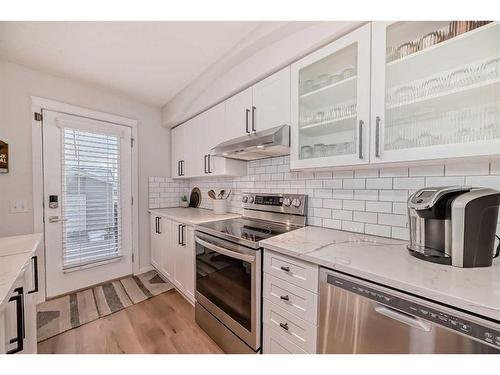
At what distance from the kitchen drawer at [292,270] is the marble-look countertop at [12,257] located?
1090mm

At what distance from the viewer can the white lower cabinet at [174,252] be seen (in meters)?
1.95

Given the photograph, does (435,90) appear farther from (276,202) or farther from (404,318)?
(276,202)

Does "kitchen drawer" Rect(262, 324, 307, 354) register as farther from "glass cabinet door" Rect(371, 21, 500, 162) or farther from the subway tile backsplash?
"glass cabinet door" Rect(371, 21, 500, 162)

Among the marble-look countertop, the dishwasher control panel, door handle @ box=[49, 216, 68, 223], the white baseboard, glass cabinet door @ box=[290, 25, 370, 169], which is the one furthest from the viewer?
the white baseboard

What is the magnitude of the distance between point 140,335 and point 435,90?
2.53m

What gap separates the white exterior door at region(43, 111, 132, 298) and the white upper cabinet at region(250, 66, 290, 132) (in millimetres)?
1887

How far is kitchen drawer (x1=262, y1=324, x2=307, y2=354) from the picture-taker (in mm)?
1114

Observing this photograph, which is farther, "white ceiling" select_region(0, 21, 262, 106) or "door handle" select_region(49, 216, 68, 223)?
"door handle" select_region(49, 216, 68, 223)

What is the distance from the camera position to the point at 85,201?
234 cm

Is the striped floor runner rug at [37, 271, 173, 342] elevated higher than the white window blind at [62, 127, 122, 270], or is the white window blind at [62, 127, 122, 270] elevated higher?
the white window blind at [62, 127, 122, 270]

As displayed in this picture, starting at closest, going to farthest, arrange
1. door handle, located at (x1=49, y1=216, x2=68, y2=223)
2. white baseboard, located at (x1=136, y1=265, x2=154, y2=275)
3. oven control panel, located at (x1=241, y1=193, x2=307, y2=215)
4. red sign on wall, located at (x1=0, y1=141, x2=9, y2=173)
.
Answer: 1. oven control panel, located at (x1=241, y1=193, x2=307, y2=215)
2. red sign on wall, located at (x1=0, y1=141, x2=9, y2=173)
3. door handle, located at (x1=49, y1=216, x2=68, y2=223)
4. white baseboard, located at (x1=136, y1=265, x2=154, y2=275)

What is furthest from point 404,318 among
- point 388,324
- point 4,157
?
point 4,157

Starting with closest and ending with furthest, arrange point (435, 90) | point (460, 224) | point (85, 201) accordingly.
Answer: point (460, 224) → point (435, 90) → point (85, 201)

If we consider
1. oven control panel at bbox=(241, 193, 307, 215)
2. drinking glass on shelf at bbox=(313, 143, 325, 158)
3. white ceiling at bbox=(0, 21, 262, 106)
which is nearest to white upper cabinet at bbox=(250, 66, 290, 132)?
drinking glass on shelf at bbox=(313, 143, 325, 158)
